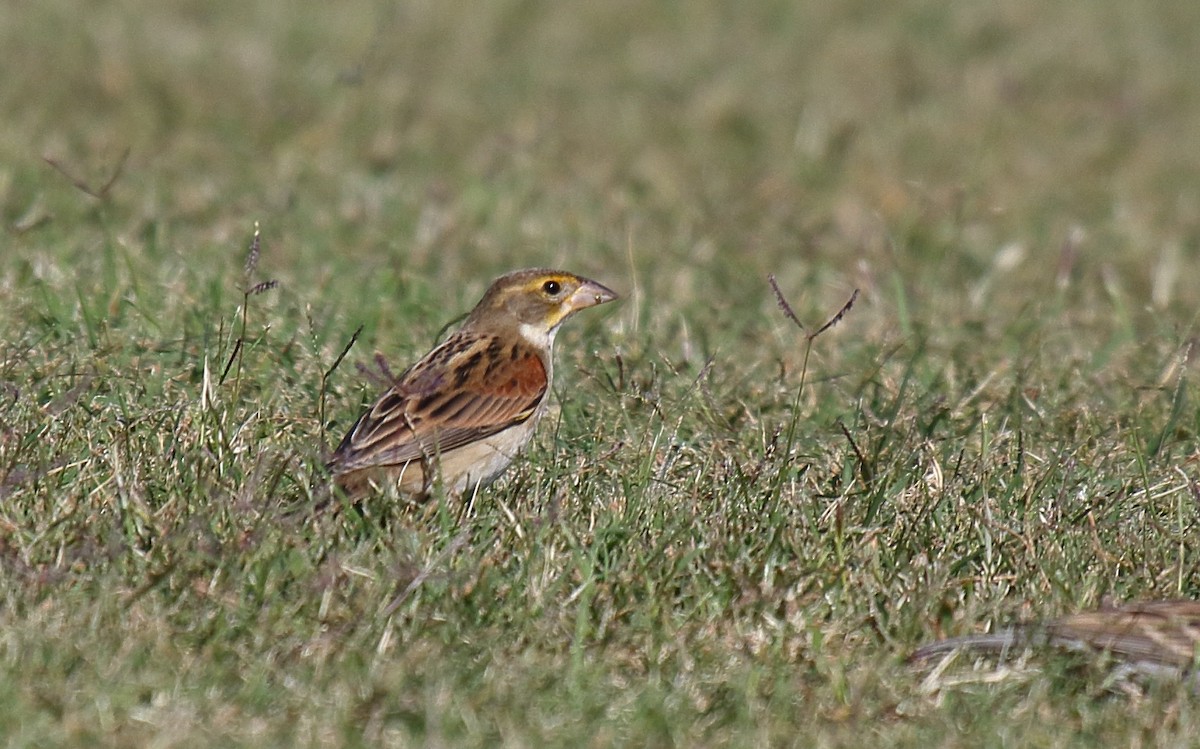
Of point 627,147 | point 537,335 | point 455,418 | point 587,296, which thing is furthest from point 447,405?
point 627,147

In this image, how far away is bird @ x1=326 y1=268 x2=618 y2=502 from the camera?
18.1 feet

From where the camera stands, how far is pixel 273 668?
14.3 feet

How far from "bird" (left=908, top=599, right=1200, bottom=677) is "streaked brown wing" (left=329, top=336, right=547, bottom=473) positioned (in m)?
1.57

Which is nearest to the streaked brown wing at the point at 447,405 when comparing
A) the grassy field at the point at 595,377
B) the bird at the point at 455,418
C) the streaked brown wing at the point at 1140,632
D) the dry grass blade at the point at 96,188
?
the bird at the point at 455,418

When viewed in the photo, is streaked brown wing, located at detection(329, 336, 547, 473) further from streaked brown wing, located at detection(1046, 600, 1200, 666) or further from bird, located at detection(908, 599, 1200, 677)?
streaked brown wing, located at detection(1046, 600, 1200, 666)

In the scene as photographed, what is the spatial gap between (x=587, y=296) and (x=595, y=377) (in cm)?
30

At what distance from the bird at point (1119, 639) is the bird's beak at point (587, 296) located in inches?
87.8

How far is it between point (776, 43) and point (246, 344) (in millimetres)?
7770

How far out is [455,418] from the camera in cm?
578

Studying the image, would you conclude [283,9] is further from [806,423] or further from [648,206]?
[806,423]

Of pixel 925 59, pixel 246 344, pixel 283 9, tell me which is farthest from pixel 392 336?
pixel 925 59

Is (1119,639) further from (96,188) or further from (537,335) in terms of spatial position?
(96,188)

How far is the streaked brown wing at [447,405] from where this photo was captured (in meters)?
5.54

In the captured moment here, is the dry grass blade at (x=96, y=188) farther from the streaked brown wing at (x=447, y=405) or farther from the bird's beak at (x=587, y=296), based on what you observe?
the bird's beak at (x=587, y=296)
